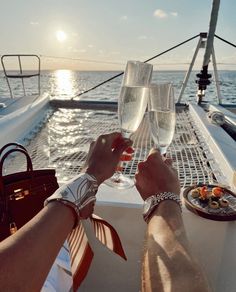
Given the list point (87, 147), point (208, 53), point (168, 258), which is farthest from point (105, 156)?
point (208, 53)

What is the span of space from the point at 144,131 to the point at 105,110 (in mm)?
968

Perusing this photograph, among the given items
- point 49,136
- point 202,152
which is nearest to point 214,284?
point 202,152

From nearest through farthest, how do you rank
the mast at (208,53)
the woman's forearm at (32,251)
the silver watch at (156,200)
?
1. the woman's forearm at (32,251)
2. the silver watch at (156,200)
3. the mast at (208,53)

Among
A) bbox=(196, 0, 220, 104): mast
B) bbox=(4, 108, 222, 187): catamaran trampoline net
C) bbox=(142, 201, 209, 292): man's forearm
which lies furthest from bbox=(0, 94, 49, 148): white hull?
bbox=(196, 0, 220, 104): mast

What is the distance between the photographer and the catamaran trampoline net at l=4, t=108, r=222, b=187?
1.18 m

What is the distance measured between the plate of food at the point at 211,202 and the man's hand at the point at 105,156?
8.8 inches

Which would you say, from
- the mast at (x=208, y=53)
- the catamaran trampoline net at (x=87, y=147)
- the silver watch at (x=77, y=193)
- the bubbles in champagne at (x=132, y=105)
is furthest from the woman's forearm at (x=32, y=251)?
the mast at (x=208, y=53)

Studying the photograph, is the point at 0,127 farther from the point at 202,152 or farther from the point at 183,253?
the point at 183,253

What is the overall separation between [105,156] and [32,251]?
318 millimetres

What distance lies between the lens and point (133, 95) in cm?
72

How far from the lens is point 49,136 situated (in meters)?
1.73

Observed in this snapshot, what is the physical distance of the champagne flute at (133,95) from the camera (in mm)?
719

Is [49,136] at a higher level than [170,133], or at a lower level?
lower

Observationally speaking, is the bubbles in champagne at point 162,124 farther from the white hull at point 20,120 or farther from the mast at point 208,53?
the mast at point 208,53
